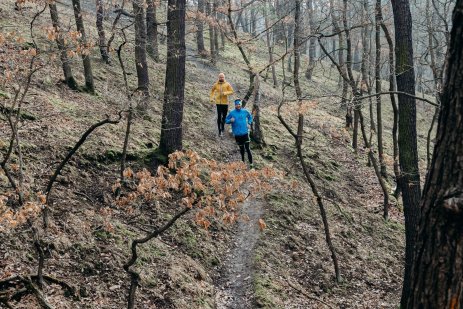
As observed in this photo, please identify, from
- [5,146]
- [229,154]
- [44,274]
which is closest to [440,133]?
[44,274]

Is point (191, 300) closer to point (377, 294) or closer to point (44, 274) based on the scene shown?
point (44, 274)

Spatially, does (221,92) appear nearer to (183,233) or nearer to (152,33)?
(183,233)

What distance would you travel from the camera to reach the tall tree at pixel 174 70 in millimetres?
11930

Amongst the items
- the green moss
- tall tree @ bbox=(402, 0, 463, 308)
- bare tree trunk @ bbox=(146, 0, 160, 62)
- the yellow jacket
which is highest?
bare tree trunk @ bbox=(146, 0, 160, 62)

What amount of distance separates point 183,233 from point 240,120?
4176 millimetres

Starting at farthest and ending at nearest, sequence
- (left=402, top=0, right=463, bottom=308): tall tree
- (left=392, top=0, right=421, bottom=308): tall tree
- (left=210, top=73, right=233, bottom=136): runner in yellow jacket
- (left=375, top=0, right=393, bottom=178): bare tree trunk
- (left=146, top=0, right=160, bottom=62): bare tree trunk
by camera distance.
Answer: (left=146, top=0, right=160, bottom=62): bare tree trunk → (left=210, top=73, right=233, bottom=136): runner in yellow jacket → (left=375, top=0, right=393, bottom=178): bare tree trunk → (left=392, top=0, right=421, bottom=308): tall tree → (left=402, top=0, right=463, bottom=308): tall tree

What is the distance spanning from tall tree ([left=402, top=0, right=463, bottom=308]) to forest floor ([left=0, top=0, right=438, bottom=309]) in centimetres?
468

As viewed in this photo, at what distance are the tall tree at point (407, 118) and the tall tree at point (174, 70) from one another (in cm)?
570

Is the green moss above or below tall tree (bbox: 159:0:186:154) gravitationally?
below

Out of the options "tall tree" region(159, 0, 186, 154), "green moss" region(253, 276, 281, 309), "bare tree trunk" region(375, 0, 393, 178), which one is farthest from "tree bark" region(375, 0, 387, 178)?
"green moss" region(253, 276, 281, 309)

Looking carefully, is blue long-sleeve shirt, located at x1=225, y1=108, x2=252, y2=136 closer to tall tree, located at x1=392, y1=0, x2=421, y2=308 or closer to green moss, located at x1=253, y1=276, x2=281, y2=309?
green moss, located at x1=253, y1=276, x2=281, y2=309

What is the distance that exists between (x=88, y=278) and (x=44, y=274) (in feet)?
2.82

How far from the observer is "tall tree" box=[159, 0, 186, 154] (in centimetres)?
1193

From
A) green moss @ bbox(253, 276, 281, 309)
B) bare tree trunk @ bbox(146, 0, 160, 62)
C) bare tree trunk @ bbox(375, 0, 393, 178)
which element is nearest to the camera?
green moss @ bbox(253, 276, 281, 309)
